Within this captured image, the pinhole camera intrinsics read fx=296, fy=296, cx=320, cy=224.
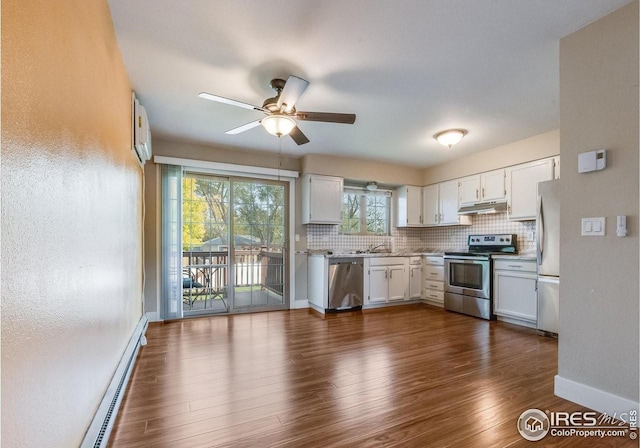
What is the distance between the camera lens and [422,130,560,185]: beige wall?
3.65 m

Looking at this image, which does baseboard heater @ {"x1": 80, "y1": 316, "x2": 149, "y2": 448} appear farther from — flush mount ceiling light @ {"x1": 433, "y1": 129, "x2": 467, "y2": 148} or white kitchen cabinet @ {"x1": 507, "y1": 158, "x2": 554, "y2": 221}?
white kitchen cabinet @ {"x1": 507, "y1": 158, "x2": 554, "y2": 221}

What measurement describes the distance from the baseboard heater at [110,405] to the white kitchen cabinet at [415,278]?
4.06m

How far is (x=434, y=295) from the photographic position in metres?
4.99

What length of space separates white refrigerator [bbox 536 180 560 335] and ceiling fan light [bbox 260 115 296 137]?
9.55 ft

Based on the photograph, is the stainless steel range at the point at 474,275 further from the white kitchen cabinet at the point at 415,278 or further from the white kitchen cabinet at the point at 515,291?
the white kitchen cabinet at the point at 415,278

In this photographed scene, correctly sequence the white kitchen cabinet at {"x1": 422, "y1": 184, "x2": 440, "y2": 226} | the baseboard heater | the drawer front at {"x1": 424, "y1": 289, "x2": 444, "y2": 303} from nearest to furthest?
the baseboard heater, the drawer front at {"x1": 424, "y1": 289, "x2": 444, "y2": 303}, the white kitchen cabinet at {"x1": 422, "y1": 184, "x2": 440, "y2": 226}

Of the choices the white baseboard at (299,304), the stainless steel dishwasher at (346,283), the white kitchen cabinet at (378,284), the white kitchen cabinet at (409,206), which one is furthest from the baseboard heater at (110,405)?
the white kitchen cabinet at (409,206)

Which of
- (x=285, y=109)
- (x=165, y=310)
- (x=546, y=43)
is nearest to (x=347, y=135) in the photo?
(x=285, y=109)

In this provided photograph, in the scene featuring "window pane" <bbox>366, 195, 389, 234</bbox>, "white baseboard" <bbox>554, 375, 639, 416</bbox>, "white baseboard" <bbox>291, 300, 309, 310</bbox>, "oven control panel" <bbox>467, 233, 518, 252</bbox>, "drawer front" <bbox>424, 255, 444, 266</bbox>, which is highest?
"window pane" <bbox>366, 195, 389, 234</bbox>

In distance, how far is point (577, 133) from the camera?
1.96 metres

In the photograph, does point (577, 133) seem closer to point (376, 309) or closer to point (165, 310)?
point (376, 309)

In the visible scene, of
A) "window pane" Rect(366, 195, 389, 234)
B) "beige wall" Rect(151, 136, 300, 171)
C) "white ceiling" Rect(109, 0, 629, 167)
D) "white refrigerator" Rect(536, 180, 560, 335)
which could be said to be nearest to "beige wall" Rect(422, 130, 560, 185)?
"white ceiling" Rect(109, 0, 629, 167)

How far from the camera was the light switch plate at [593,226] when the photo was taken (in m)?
1.82

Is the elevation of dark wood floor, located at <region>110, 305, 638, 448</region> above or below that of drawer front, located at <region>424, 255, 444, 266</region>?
below
